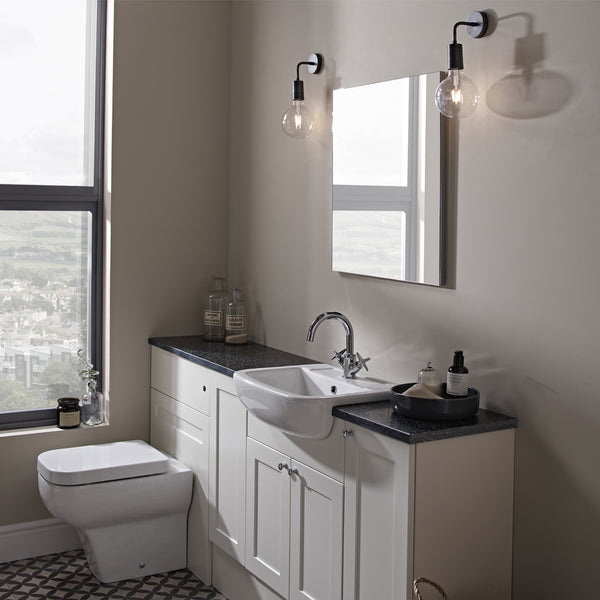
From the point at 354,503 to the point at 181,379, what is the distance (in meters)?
1.21

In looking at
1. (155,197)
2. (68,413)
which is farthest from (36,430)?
(155,197)

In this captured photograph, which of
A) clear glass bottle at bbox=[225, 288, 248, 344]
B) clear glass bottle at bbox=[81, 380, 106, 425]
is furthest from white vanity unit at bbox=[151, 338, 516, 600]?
clear glass bottle at bbox=[81, 380, 106, 425]

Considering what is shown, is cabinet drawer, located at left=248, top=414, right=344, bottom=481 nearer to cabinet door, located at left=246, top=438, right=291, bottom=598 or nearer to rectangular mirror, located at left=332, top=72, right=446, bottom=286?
cabinet door, located at left=246, top=438, right=291, bottom=598

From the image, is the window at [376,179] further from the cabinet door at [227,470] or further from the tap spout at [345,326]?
the cabinet door at [227,470]

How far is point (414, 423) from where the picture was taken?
7.26 feet

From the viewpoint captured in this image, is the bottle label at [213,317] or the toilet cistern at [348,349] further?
the bottle label at [213,317]

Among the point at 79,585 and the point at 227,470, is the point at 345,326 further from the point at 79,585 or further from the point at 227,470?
the point at 79,585

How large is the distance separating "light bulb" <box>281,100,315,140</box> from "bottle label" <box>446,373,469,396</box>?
44.4 inches

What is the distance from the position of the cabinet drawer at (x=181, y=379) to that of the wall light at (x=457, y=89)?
1.35m

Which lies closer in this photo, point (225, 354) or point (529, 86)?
point (529, 86)

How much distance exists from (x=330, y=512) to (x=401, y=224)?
2.98 ft

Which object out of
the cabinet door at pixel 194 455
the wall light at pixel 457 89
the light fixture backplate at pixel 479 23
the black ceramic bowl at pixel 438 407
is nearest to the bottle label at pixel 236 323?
the cabinet door at pixel 194 455

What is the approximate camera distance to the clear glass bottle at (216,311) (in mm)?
3551

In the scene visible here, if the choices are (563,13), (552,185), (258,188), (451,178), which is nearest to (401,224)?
(451,178)
